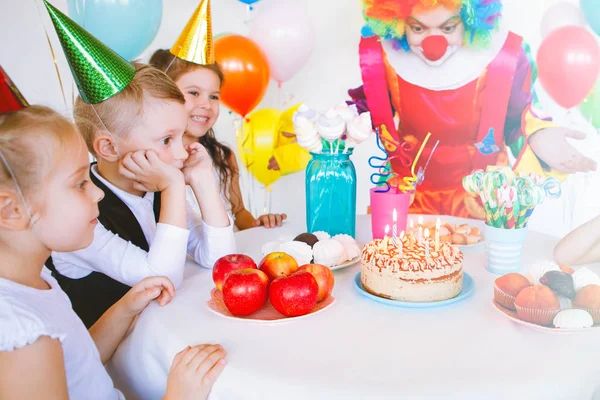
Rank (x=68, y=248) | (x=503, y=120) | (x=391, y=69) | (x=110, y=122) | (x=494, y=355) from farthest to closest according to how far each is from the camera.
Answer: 1. (x=391, y=69)
2. (x=503, y=120)
3. (x=110, y=122)
4. (x=68, y=248)
5. (x=494, y=355)

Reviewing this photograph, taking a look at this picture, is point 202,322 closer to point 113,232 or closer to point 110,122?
point 113,232

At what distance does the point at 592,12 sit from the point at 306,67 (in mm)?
1656

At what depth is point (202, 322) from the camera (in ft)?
3.43

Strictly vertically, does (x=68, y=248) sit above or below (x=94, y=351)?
above

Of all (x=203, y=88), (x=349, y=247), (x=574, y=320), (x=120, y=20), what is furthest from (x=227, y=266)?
(x=120, y=20)

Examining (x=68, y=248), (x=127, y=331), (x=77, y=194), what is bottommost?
(x=127, y=331)

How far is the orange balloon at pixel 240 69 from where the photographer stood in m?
2.80

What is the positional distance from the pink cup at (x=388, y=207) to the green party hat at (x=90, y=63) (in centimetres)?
75

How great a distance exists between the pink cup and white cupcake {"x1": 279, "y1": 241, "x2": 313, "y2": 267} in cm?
30

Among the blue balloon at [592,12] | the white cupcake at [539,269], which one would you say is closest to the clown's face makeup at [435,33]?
the blue balloon at [592,12]

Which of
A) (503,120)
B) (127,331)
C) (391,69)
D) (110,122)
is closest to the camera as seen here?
(127,331)

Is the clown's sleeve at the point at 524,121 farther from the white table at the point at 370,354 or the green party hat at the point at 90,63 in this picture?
the green party hat at the point at 90,63

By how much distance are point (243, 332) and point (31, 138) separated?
0.52 metres

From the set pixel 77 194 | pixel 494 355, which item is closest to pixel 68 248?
pixel 77 194
